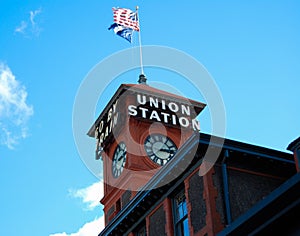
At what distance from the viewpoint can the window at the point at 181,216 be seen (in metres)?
27.1

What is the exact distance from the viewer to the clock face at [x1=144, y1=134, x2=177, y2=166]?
41188mm

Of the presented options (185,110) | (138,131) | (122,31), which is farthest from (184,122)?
(122,31)

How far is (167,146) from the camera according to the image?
1649 inches

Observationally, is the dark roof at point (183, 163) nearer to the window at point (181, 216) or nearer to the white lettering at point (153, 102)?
the window at point (181, 216)

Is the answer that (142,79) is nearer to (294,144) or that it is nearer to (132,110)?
(132,110)

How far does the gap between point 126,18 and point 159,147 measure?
11566 millimetres

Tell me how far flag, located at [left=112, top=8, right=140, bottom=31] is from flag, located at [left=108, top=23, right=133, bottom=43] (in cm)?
22

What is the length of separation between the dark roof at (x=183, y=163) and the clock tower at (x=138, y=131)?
9623 mm

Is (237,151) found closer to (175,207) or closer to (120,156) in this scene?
(175,207)

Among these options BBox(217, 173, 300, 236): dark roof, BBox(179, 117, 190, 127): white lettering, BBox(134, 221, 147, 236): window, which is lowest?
BBox(217, 173, 300, 236): dark roof

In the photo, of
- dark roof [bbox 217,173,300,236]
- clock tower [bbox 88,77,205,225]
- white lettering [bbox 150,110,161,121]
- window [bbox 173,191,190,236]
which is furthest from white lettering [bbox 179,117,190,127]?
dark roof [bbox 217,173,300,236]

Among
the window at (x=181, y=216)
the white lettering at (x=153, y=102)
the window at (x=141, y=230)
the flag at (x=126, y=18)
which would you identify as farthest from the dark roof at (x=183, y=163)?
the flag at (x=126, y=18)

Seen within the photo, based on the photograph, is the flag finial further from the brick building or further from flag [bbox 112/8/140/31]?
the brick building

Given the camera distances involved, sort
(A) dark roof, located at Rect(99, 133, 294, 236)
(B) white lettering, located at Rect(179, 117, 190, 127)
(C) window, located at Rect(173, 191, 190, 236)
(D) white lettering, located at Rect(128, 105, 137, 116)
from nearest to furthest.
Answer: (A) dark roof, located at Rect(99, 133, 294, 236)
(C) window, located at Rect(173, 191, 190, 236)
(D) white lettering, located at Rect(128, 105, 137, 116)
(B) white lettering, located at Rect(179, 117, 190, 127)
